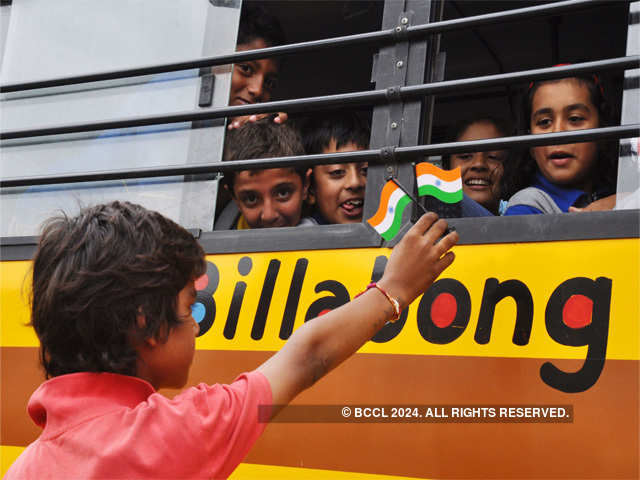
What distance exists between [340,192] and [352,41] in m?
0.80

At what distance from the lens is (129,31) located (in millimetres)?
2600

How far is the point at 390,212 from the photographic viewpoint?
5.51ft

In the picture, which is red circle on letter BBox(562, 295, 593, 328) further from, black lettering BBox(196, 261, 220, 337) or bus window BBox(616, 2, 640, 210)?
black lettering BBox(196, 261, 220, 337)

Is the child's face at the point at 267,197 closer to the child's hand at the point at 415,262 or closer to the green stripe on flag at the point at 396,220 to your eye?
the green stripe on flag at the point at 396,220

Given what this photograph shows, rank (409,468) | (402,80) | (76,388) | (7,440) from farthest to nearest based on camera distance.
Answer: (7,440) < (402,80) < (409,468) < (76,388)

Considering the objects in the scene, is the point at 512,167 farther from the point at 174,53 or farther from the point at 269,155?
the point at 174,53

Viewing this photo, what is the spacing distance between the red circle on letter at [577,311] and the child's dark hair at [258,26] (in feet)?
7.01

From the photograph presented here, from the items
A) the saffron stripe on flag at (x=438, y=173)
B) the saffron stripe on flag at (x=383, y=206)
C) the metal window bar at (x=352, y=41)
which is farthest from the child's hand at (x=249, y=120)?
the saffron stripe on flag at (x=438, y=173)

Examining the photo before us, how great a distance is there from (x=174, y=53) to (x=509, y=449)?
1.72 m

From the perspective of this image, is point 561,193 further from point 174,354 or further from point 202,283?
point 174,354

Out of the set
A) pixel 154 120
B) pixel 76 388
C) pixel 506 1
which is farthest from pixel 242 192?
pixel 506 1

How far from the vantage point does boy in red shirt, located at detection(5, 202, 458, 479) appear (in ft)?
3.59

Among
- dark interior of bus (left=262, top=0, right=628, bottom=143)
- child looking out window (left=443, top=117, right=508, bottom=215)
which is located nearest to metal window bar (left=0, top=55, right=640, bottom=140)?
child looking out window (left=443, top=117, right=508, bottom=215)

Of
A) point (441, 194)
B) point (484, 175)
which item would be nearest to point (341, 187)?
point (484, 175)
